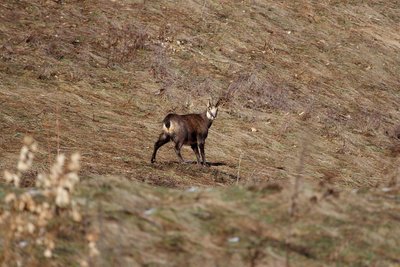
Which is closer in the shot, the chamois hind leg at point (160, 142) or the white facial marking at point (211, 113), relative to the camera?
the chamois hind leg at point (160, 142)

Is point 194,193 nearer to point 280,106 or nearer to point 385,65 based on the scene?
point 280,106

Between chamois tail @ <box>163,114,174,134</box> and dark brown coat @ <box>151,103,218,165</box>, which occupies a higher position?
chamois tail @ <box>163,114,174,134</box>

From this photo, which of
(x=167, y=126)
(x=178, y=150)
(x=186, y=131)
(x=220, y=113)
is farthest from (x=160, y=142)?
(x=220, y=113)

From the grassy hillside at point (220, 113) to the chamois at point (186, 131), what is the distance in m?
0.52

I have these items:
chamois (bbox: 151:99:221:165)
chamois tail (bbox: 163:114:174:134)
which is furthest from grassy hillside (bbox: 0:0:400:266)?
chamois tail (bbox: 163:114:174:134)

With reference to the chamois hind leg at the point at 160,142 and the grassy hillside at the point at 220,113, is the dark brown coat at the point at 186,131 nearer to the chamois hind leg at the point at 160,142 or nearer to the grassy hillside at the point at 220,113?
the chamois hind leg at the point at 160,142

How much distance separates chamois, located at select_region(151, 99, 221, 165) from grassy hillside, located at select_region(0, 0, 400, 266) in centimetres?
52

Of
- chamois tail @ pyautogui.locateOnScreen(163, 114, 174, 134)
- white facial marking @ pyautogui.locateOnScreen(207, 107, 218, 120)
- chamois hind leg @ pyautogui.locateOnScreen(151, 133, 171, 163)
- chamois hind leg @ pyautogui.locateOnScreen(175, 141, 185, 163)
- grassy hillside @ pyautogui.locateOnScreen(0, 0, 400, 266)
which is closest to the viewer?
grassy hillside @ pyautogui.locateOnScreen(0, 0, 400, 266)

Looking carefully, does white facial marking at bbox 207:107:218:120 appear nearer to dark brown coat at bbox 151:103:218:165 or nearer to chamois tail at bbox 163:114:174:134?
dark brown coat at bbox 151:103:218:165

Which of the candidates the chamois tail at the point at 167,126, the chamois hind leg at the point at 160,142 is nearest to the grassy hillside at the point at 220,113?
the chamois hind leg at the point at 160,142

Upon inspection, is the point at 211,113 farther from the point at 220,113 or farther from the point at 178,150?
the point at 220,113

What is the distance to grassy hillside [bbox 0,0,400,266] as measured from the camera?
6.34 meters

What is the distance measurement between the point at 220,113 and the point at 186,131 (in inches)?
148

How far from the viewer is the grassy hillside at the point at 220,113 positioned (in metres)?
6.34
